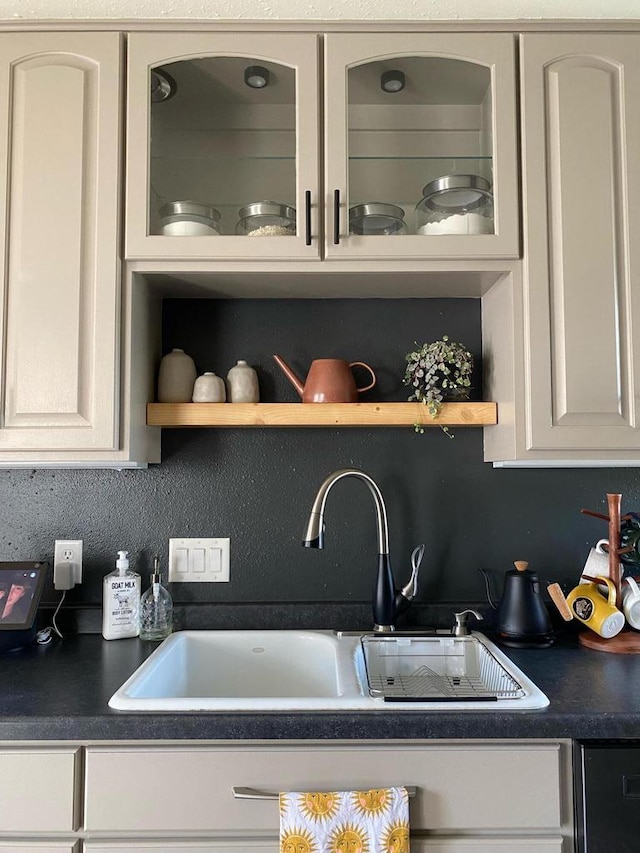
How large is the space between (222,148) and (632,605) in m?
1.42

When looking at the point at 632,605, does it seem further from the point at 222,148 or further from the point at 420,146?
the point at 222,148

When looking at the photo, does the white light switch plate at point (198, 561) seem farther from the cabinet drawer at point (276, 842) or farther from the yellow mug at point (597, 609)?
the yellow mug at point (597, 609)

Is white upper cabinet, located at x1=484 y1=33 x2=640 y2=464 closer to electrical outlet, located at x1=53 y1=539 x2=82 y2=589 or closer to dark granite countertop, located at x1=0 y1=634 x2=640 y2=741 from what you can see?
dark granite countertop, located at x1=0 y1=634 x2=640 y2=741

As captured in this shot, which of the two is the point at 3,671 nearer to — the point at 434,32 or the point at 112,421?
the point at 112,421

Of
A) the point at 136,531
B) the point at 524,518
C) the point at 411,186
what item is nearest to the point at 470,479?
the point at 524,518

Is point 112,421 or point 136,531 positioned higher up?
point 112,421

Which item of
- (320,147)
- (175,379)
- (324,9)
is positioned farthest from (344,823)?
(324,9)

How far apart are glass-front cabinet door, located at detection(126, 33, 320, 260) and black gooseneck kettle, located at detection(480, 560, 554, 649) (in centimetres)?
88

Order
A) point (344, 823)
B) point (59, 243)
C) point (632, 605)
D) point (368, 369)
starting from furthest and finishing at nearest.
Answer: point (368, 369)
point (632, 605)
point (59, 243)
point (344, 823)

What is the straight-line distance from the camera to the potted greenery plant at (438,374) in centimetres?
149

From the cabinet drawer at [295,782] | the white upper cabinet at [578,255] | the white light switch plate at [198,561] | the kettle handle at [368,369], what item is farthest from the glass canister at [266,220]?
the cabinet drawer at [295,782]

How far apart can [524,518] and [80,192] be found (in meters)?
1.33

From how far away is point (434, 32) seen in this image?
1.41 m

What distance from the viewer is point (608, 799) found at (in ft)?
3.34
